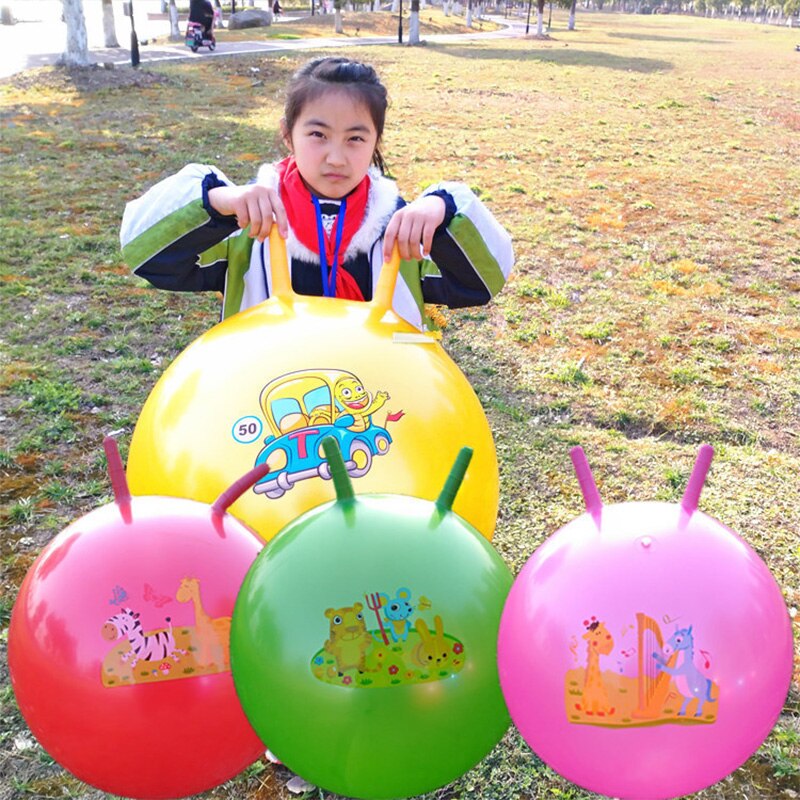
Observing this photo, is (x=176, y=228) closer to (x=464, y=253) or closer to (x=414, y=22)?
(x=464, y=253)

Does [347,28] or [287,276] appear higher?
[287,276]

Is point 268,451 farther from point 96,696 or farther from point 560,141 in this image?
point 560,141

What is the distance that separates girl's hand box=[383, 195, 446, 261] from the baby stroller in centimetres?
2232

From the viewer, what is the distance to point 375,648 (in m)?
1.48

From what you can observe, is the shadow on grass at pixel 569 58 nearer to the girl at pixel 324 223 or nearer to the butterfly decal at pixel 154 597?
the girl at pixel 324 223

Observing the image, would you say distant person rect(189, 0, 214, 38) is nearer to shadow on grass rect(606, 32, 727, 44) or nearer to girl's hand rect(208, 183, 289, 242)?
shadow on grass rect(606, 32, 727, 44)

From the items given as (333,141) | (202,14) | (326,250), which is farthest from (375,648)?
(202,14)

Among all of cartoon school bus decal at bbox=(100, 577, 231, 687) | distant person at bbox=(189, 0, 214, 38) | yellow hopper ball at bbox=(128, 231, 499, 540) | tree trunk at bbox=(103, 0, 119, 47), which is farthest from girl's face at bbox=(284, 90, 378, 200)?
distant person at bbox=(189, 0, 214, 38)

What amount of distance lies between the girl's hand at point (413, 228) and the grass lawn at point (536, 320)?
149 cm

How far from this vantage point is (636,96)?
17.5 meters

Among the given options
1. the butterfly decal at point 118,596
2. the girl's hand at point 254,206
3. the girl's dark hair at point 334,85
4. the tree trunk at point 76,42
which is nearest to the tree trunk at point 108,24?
the tree trunk at point 76,42

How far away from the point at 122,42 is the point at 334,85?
25.6 m

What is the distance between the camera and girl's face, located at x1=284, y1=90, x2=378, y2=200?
8.43 ft

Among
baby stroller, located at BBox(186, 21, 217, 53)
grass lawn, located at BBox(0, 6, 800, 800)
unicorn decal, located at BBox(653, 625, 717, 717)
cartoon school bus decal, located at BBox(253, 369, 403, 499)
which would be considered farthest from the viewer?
baby stroller, located at BBox(186, 21, 217, 53)
